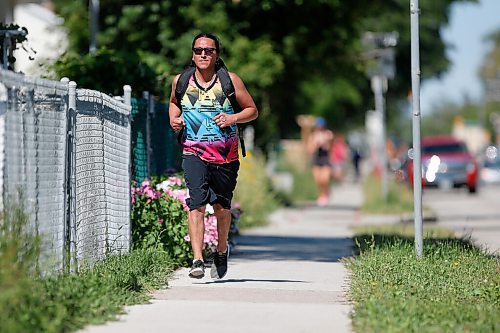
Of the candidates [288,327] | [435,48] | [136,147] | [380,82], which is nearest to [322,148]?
[380,82]

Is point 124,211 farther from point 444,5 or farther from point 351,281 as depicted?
point 444,5

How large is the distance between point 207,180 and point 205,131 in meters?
0.39

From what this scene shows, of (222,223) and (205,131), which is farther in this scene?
(222,223)

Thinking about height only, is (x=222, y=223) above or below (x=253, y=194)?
below

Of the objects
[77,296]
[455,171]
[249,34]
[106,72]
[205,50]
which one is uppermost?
[249,34]

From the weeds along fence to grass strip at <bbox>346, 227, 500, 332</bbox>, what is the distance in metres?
2.09

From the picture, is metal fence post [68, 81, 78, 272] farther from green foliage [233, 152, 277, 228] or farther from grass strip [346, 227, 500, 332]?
green foliage [233, 152, 277, 228]

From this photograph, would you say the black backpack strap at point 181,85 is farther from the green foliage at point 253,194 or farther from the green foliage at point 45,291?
the green foliage at point 253,194

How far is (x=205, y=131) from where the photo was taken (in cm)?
977

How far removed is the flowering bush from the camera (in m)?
11.6

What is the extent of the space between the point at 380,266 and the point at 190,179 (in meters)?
1.81

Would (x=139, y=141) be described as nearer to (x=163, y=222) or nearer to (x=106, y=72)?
(x=163, y=222)

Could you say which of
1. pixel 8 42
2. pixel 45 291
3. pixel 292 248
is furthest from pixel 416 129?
pixel 45 291

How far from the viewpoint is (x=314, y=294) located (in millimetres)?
9469
